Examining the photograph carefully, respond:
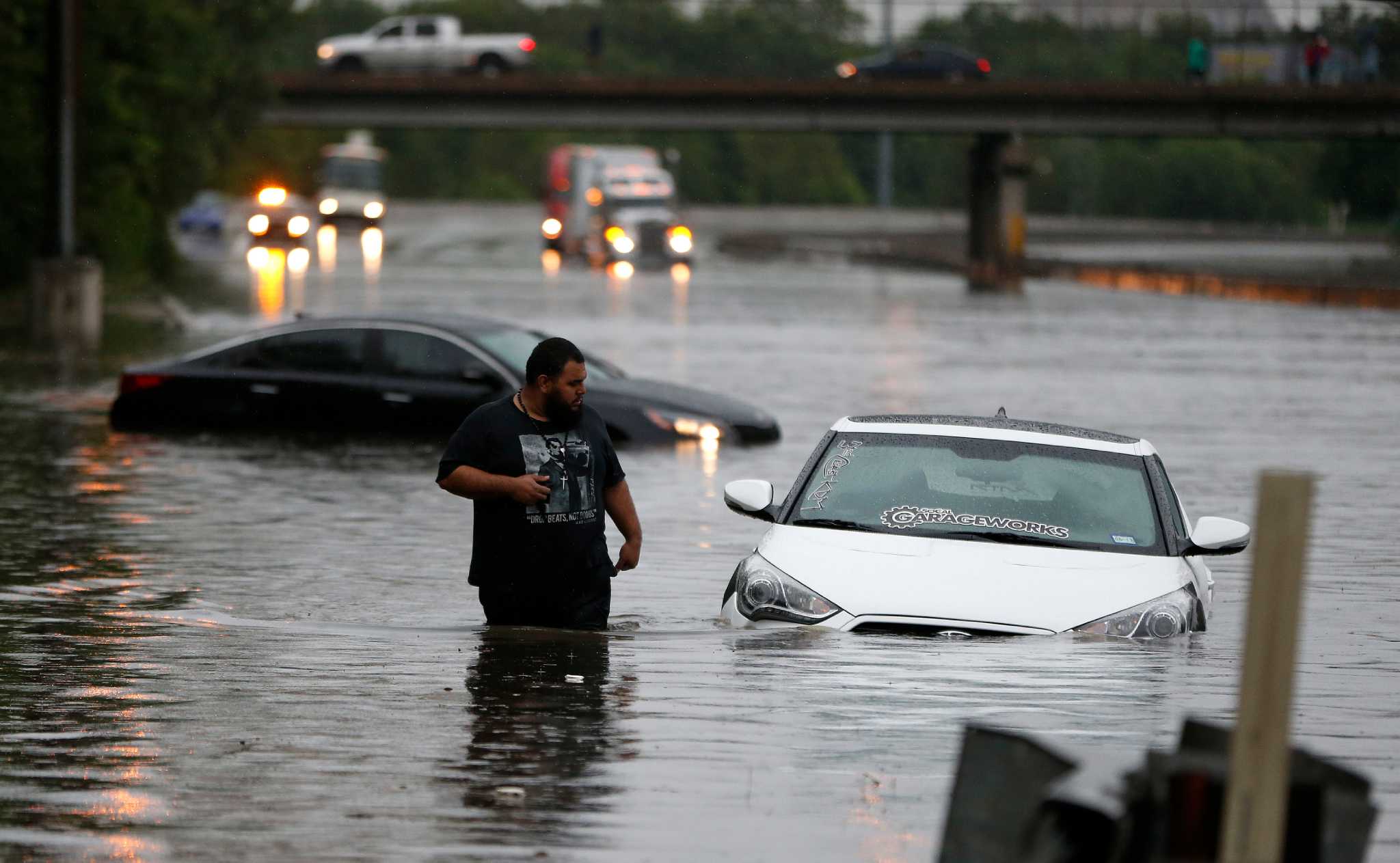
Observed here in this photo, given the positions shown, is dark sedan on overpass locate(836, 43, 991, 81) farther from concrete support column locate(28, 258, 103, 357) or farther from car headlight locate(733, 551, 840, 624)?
car headlight locate(733, 551, 840, 624)

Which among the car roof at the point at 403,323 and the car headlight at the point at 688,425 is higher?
the car roof at the point at 403,323

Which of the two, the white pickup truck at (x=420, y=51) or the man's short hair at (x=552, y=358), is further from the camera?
the white pickup truck at (x=420, y=51)

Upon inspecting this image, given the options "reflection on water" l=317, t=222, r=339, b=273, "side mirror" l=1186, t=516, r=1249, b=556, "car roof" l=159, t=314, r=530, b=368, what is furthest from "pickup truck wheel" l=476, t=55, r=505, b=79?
"side mirror" l=1186, t=516, r=1249, b=556

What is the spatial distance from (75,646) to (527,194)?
146m

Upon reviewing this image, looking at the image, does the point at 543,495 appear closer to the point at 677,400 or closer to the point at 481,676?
A: the point at 481,676

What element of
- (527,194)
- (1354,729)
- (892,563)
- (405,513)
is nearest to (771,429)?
(405,513)

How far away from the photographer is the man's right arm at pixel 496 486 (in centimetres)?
880

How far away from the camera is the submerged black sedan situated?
19.5 meters

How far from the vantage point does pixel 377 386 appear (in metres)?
19.9

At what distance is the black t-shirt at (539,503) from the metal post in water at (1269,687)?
4.98 meters

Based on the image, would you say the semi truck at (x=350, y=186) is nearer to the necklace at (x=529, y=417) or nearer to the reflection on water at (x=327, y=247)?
the reflection on water at (x=327, y=247)

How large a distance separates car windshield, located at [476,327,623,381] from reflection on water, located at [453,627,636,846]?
32.3 ft

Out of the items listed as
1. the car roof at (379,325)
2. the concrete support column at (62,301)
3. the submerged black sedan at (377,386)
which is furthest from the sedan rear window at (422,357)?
the concrete support column at (62,301)

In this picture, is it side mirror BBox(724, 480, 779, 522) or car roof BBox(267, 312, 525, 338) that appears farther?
car roof BBox(267, 312, 525, 338)
